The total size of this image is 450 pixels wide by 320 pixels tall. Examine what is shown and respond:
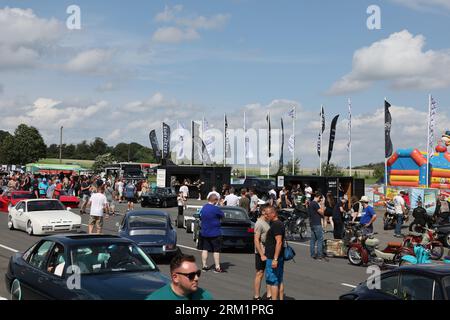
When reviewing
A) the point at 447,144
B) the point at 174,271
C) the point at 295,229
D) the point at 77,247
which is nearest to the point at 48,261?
the point at 77,247

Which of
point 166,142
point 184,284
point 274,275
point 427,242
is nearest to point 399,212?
point 427,242

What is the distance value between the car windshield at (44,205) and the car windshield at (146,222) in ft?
21.0

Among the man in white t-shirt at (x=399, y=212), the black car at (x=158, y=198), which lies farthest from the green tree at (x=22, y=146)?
the man in white t-shirt at (x=399, y=212)

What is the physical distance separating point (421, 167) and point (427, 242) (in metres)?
25.0

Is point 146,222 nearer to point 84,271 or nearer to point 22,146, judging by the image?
point 84,271

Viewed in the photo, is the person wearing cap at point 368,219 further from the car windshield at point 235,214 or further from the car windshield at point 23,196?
the car windshield at point 23,196

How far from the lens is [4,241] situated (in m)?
17.9

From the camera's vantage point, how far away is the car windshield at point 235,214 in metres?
17.3

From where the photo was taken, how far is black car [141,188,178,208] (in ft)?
119

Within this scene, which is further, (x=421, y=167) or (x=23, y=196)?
(x=421, y=167)

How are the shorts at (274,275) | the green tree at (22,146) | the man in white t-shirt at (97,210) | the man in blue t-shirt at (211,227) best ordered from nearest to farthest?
the shorts at (274,275) → the man in blue t-shirt at (211,227) → the man in white t-shirt at (97,210) → the green tree at (22,146)

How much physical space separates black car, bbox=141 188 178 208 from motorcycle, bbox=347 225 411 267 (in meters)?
22.1

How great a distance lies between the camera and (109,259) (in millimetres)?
7969
